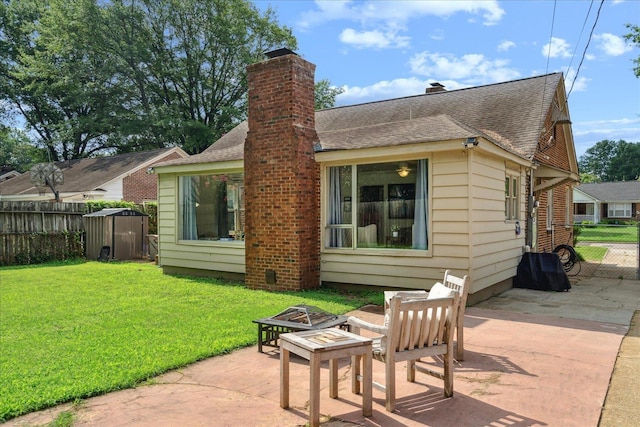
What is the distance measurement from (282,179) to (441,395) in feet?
18.7

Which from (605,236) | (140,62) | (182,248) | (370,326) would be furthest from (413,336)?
(140,62)

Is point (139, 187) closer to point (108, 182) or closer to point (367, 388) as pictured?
point (108, 182)

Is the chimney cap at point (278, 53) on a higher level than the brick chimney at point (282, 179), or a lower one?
higher

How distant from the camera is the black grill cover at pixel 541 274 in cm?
884

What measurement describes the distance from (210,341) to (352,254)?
3907 millimetres

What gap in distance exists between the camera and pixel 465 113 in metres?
12.2

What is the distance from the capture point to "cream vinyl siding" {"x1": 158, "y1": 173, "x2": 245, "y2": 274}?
33.0ft

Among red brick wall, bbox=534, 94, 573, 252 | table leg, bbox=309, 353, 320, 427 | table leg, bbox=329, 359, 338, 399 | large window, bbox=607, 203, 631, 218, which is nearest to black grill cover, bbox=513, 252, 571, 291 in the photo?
red brick wall, bbox=534, 94, 573, 252

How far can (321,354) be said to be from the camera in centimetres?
307

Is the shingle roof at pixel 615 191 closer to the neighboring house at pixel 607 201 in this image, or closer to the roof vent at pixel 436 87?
the neighboring house at pixel 607 201

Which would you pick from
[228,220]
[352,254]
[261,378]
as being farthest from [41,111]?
[261,378]

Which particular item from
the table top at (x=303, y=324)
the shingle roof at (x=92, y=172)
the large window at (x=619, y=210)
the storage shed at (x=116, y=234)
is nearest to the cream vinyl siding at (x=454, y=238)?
the table top at (x=303, y=324)

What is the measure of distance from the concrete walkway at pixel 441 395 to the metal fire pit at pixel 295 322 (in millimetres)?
231

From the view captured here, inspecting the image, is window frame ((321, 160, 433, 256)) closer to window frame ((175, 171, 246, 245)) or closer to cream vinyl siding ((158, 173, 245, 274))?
window frame ((175, 171, 246, 245))
